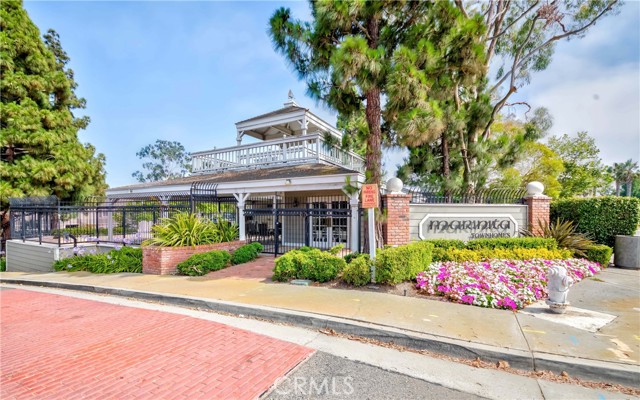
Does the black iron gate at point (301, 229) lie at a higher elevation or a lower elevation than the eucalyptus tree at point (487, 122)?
lower

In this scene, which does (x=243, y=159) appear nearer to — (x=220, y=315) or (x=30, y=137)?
(x=30, y=137)

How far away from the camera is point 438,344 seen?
3.73 m

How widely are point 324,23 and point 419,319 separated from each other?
269 inches

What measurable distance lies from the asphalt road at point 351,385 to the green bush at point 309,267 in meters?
3.43

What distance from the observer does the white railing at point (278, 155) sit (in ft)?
42.7

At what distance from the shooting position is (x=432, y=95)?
25.1ft

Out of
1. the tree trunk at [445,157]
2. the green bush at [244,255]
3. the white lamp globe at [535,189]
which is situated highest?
the tree trunk at [445,157]

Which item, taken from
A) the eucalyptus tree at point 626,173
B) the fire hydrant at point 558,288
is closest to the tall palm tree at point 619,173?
the eucalyptus tree at point 626,173

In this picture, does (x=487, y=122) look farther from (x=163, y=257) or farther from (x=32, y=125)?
(x=32, y=125)

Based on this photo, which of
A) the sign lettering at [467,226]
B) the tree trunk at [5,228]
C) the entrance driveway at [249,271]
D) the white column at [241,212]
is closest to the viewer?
the entrance driveway at [249,271]

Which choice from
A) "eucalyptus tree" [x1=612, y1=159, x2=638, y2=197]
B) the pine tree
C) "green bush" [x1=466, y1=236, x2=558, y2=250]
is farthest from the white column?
"eucalyptus tree" [x1=612, y1=159, x2=638, y2=197]

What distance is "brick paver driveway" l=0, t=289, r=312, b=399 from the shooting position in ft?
9.47

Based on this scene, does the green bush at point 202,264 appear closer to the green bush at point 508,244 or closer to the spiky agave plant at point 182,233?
the spiky agave plant at point 182,233

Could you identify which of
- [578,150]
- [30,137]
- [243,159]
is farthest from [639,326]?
[578,150]
